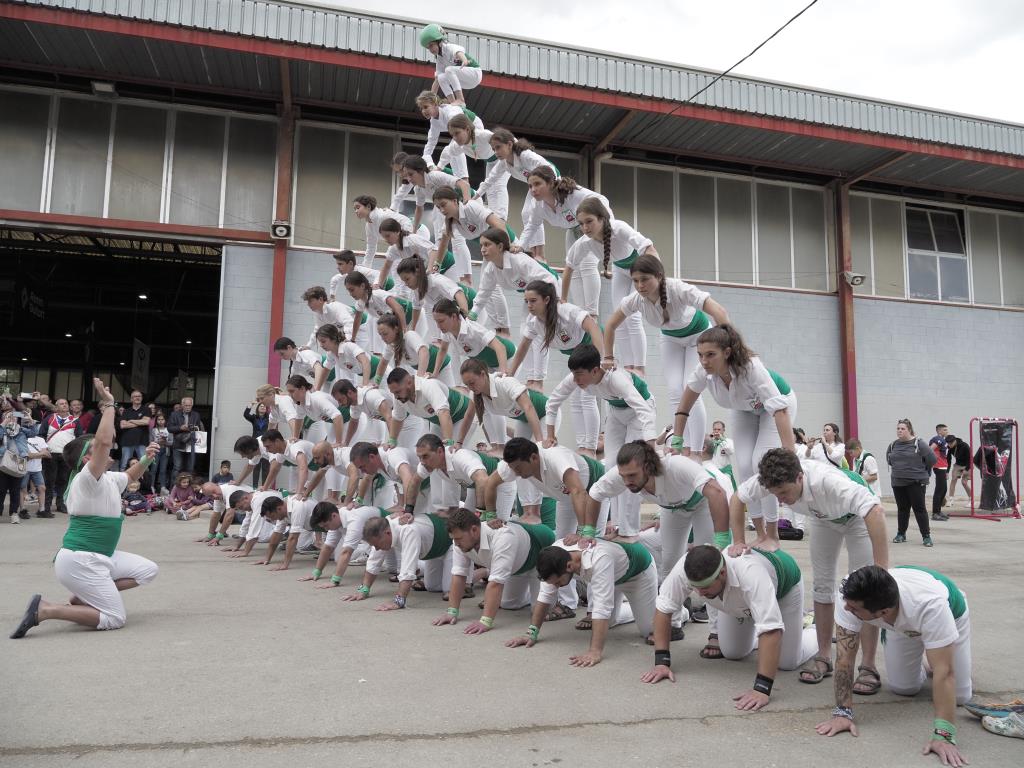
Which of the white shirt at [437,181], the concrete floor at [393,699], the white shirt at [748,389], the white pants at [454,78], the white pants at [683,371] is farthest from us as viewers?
the white pants at [454,78]

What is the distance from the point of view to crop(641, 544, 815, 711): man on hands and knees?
12.8 ft

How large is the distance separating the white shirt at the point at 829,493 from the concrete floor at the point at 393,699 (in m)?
0.99

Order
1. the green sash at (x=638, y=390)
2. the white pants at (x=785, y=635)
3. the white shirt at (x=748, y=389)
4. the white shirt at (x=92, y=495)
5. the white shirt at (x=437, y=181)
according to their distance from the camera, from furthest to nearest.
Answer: the white shirt at (x=437, y=181) → the green sash at (x=638, y=390) → the white shirt at (x=92, y=495) → the white shirt at (x=748, y=389) → the white pants at (x=785, y=635)

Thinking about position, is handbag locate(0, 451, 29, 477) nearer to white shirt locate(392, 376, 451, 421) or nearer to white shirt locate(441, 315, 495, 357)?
white shirt locate(392, 376, 451, 421)

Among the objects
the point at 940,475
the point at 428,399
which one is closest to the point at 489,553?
A: the point at 428,399

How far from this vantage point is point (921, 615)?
355cm

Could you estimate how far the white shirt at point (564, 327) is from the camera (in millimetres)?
6464

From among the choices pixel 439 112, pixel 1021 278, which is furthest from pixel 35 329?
pixel 1021 278

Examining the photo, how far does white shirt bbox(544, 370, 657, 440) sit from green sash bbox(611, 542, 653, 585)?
0.89m

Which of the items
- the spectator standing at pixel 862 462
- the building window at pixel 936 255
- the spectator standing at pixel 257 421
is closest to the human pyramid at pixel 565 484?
the spectator standing at pixel 257 421

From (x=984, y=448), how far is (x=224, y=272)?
48.8 ft

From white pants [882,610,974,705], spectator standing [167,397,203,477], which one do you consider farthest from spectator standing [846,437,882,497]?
spectator standing [167,397,203,477]

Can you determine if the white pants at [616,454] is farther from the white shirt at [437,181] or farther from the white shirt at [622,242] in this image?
the white shirt at [437,181]

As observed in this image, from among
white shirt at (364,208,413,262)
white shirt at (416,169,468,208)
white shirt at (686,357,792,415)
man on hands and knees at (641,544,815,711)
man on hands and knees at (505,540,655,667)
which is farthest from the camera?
white shirt at (364,208,413,262)
